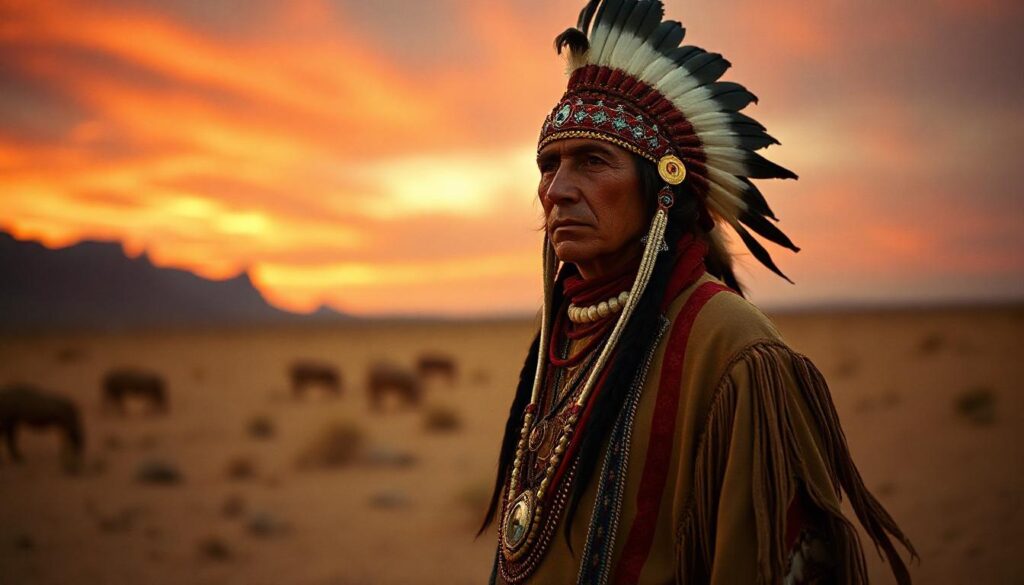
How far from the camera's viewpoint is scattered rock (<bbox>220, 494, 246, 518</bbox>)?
492 inches

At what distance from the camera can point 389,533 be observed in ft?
37.4

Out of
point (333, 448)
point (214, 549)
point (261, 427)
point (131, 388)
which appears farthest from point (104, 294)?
point (214, 549)

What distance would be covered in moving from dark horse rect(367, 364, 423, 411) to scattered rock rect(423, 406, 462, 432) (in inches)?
154

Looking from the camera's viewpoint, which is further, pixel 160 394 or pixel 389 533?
pixel 160 394

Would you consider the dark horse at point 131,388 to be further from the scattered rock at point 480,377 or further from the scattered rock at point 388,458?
the scattered rock at point 480,377

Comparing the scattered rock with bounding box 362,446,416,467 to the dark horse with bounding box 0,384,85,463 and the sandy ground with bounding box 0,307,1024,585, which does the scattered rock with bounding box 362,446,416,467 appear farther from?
the dark horse with bounding box 0,384,85,463

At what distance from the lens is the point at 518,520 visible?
9.15 feet

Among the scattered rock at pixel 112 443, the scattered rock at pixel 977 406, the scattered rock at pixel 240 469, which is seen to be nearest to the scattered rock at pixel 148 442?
the scattered rock at pixel 112 443

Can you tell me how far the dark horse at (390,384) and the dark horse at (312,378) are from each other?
307 cm

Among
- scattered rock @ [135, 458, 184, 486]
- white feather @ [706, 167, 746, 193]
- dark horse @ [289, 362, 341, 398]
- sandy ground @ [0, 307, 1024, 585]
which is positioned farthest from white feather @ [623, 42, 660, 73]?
dark horse @ [289, 362, 341, 398]

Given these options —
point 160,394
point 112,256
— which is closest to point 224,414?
point 160,394

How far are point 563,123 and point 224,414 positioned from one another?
73.6ft

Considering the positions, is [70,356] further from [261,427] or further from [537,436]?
[537,436]

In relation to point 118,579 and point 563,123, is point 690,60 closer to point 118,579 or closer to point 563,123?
point 563,123
